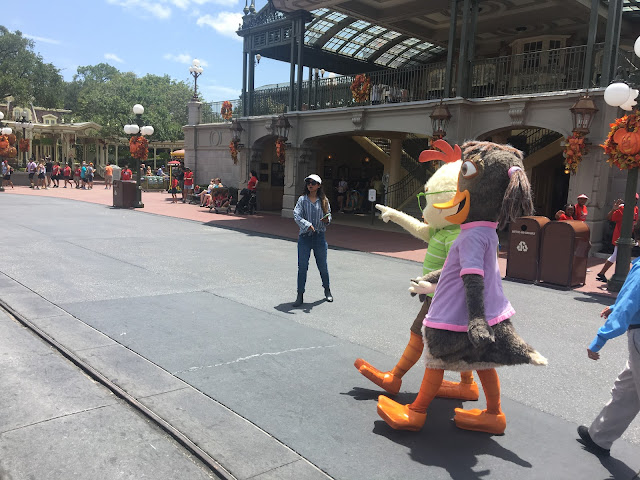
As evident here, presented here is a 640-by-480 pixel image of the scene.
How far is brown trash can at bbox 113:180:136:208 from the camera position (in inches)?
800

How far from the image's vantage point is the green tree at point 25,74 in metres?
41.8

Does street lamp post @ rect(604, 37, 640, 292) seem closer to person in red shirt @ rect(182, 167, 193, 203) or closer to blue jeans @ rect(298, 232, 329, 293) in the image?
blue jeans @ rect(298, 232, 329, 293)

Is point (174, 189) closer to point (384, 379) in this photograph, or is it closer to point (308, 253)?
point (308, 253)

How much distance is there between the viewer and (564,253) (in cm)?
897

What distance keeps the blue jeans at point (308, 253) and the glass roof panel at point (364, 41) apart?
14.1m

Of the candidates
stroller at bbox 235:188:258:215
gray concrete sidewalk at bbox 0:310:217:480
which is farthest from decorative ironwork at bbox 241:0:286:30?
gray concrete sidewalk at bbox 0:310:217:480

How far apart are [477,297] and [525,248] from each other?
6.89m

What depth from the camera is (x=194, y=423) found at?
347 centimetres

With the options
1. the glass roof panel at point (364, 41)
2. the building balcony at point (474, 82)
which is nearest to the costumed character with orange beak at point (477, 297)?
the building balcony at point (474, 82)

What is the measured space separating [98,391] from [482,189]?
10.3 ft

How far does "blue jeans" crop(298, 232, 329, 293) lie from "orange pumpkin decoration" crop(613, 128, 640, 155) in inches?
210

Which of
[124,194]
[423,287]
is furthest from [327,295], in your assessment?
[124,194]

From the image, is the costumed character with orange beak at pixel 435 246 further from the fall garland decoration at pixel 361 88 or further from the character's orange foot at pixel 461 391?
the fall garland decoration at pixel 361 88

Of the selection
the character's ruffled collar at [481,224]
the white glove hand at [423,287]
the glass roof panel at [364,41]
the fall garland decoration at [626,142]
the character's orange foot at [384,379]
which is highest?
the glass roof panel at [364,41]
